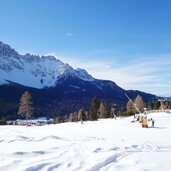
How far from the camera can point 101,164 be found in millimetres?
12906

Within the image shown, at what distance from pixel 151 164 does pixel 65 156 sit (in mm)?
3223

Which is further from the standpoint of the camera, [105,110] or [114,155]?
[105,110]

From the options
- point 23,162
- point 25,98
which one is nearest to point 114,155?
point 23,162

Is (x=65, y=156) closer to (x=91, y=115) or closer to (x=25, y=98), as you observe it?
(x=25, y=98)

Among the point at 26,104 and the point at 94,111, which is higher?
the point at 94,111

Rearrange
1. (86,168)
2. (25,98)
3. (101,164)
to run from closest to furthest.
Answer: (86,168), (101,164), (25,98)

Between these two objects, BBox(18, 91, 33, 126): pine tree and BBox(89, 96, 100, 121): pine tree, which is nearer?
BBox(18, 91, 33, 126): pine tree

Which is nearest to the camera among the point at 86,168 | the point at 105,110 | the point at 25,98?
the point at 86,168

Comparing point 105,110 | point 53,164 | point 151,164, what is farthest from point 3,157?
point 105,110

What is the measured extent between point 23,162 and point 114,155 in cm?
411

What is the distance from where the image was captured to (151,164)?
13.3 meters

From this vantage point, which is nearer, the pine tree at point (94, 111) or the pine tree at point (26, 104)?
the pine tree at point (26, 104)

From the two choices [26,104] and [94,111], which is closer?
[26,104]

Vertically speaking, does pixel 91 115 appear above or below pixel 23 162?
above
